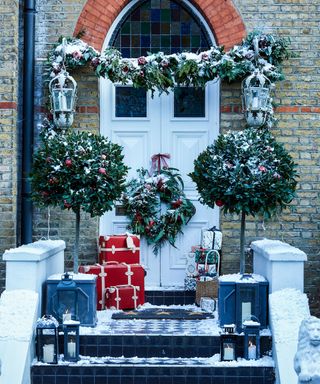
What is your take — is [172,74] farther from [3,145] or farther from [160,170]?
[3,145]

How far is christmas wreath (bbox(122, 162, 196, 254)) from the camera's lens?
35.1 feet

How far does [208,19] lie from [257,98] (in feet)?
4.21

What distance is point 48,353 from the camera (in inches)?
313

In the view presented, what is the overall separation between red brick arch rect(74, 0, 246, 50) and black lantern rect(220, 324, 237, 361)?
4.13 meters

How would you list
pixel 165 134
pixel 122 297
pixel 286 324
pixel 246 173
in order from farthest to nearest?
pixel 165 134, pixel 122 297, pixel 246 173, pixel 286 324

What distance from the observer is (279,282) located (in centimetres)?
843

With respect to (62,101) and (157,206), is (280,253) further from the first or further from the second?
(62,101)

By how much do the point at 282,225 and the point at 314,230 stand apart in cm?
39

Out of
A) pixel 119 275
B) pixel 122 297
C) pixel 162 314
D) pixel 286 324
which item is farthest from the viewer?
pixel 119 275

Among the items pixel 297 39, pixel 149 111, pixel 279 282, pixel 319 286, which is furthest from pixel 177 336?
pixel 297 39

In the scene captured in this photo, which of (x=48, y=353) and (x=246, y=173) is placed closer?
(x=48, y=353)

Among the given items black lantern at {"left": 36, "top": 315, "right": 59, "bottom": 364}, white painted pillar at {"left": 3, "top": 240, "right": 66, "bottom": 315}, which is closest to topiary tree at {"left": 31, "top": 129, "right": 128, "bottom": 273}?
white painted pillar at {"left": 3, "top": 240, "right": 66, "bottom": 315}

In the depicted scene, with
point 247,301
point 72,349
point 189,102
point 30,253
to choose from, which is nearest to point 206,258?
point 247,301

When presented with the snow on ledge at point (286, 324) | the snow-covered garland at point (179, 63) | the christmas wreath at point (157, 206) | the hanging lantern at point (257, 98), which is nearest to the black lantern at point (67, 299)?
the snow on ledge at point (286, 324)
